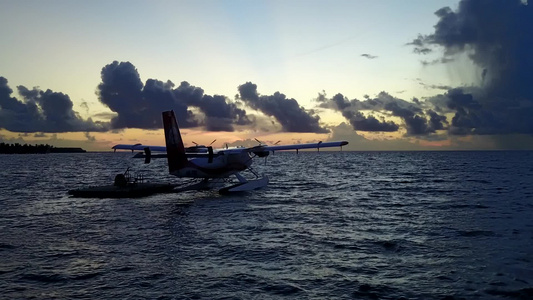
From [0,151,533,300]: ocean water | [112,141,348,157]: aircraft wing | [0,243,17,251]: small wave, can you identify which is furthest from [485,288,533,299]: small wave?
[112,141,348,157]: aircraft wing

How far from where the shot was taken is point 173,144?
33531 millimetres

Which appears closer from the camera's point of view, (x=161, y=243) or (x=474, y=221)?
(x=161, y=243)

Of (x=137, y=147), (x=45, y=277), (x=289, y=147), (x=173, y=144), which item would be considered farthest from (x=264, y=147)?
(x=45, y=277)

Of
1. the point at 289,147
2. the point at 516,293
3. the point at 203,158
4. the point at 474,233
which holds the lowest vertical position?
the point at 474,233

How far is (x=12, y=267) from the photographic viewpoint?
41.8ft

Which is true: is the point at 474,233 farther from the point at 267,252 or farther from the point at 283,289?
the point at 283,289

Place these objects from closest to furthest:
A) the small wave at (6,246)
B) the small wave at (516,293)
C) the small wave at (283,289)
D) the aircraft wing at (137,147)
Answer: the small wave at (516,293) → the small wave at (283,289) → the small wave at (6,246) → the aircraft wing at (137,147)

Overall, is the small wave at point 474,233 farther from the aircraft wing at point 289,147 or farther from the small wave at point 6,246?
the small wave at point 6,246

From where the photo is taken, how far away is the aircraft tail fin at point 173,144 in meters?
33.4

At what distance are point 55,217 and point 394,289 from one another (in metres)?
20.6

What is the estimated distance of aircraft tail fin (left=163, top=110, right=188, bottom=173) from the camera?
33.4 metres

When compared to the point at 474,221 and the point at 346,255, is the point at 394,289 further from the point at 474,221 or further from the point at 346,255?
the point at 474,221

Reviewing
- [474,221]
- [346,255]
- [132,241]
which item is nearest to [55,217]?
[132,241]

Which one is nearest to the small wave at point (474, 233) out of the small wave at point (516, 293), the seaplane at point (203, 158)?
the small wave at point (516, 293)
